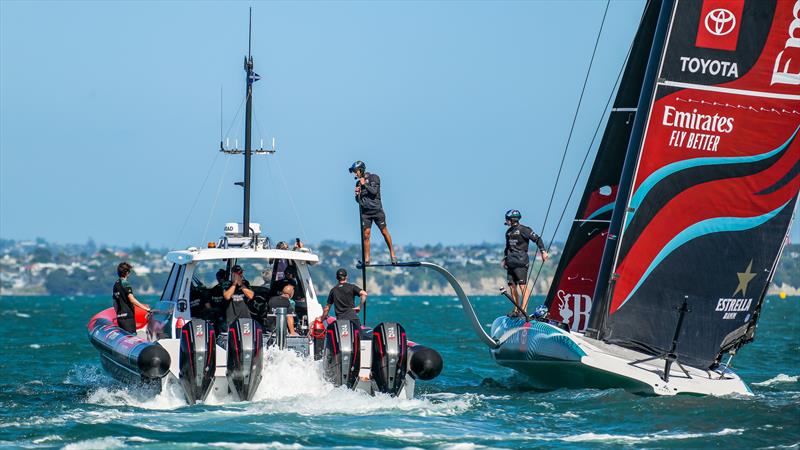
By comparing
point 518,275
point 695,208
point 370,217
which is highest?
point 695,208

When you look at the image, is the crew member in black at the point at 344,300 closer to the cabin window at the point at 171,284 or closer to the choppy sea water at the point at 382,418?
the choppy sea water at the point at 382,418

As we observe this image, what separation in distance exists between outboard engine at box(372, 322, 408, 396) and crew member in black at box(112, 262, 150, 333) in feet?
14.2

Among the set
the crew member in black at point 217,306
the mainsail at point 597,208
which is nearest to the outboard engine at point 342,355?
the crew member in black at point 217,306

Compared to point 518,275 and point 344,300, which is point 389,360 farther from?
point 518,275

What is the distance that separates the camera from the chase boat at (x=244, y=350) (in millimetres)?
17234

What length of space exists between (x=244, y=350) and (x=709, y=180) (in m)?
7.30

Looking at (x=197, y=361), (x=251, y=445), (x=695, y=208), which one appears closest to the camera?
(x=251, y=445)

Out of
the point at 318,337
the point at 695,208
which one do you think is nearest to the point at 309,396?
the point at 318,337

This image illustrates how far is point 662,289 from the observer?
20.1m

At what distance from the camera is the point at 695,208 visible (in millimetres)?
19938

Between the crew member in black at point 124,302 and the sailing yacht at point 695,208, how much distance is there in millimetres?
5982

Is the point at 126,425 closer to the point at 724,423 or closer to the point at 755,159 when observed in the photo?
the point at 724,423

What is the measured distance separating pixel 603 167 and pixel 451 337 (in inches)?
729

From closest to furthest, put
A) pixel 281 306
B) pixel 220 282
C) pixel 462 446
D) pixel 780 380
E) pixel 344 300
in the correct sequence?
1. pixel 462 446
2. pixel 344 300
3. pixel 281 306
4. pixel 220 282
5. pixel 780 380
